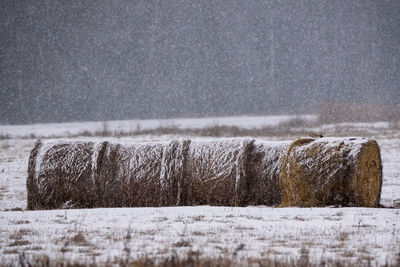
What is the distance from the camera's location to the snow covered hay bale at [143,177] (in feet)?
33.5

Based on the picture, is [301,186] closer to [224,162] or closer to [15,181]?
[224,162]

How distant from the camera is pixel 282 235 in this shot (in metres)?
6.43

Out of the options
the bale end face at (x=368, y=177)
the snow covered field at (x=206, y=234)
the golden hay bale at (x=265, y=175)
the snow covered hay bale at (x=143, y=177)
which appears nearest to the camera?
the snow covered field at (x=206, y=234)

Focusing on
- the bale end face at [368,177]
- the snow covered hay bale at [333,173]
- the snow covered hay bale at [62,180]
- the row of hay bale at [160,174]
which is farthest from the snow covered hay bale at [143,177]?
the bale end face at [368,177]

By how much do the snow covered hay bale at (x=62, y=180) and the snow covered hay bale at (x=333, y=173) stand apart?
386 centimetres

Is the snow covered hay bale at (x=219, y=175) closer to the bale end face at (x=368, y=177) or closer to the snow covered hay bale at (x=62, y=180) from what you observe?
the snow covered hay bale at (x=62, y=180)

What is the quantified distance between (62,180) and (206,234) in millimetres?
4804

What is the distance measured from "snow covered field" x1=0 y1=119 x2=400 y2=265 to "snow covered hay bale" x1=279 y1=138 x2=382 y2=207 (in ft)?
2.00

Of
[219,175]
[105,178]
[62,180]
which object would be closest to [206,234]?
[219,175]

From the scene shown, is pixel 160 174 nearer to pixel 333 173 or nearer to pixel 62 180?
pixel 62 180

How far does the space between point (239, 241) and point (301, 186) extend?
3467 millimetres

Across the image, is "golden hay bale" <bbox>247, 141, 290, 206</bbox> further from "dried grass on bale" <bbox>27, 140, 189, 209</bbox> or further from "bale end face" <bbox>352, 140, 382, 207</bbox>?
"bale end face" <bbox>352, 140, 382, 207</bbox>

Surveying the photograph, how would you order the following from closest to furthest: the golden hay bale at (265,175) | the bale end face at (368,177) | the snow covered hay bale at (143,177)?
1. the bale end face at (368,177)
2. the golden hay bale at (265,175)
3. the snow covered hay bale at (143,177)

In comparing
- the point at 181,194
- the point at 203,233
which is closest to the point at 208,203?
the point at 181,194
